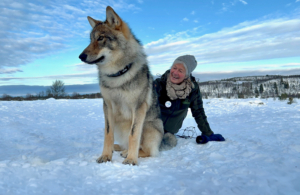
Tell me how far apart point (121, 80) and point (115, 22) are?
0.98 meters

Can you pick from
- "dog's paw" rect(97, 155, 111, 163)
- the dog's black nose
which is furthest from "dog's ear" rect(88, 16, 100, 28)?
"dog's paw" rect(97, 155, 111, 163)

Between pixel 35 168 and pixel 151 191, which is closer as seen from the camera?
pixel 151 191

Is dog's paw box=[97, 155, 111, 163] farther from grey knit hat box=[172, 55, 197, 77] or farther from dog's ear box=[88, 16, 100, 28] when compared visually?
grey knit hat box=[172, 55, 197, 77]

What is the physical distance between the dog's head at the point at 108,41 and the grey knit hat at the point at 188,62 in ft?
4.78

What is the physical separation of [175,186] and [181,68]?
2.75 m

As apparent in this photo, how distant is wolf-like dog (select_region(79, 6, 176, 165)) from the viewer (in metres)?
3.22

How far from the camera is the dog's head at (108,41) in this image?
3125 millimetres

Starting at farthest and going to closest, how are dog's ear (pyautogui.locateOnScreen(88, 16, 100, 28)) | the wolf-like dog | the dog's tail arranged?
the dog's tail < dog's ear (pyautogui.locateOnScreen(88, 16, 100, 28)) < the wolf-like dog

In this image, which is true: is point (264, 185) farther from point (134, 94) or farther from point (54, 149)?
point (54, 149)

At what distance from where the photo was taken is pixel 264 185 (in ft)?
7.27

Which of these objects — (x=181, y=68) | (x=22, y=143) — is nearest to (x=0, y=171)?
(x=22, y=143)

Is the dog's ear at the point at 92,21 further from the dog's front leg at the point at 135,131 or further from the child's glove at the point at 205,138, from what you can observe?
the child's glove at the point at 205,138

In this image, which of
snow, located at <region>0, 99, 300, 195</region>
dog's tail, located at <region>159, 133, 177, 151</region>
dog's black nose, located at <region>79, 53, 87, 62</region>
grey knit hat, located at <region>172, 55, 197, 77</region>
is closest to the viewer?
snow, located at <region>0, 99, 300, 195</region>

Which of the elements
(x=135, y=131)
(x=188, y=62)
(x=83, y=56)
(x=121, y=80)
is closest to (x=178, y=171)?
(x=135, y=131)
